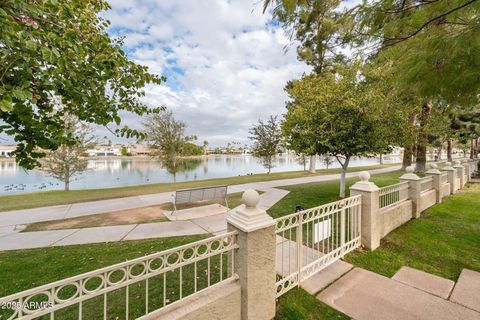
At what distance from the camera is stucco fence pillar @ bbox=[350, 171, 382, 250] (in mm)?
4484

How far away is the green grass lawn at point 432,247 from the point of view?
13.0ft

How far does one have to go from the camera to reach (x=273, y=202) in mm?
8281

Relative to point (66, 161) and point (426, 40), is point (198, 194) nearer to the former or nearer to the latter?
point (426, 40)

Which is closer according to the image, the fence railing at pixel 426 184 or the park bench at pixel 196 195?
the park bench at pixel 196 195

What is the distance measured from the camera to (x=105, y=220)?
21.5ft

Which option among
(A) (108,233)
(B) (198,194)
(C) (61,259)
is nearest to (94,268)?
(C) (61,259)

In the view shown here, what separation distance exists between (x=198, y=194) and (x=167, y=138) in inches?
511

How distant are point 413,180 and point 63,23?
851 cm

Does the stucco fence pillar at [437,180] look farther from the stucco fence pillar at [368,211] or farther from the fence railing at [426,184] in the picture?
the stucco fence pillar at [368,211]

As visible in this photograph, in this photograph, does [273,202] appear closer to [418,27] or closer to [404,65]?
[404,65]

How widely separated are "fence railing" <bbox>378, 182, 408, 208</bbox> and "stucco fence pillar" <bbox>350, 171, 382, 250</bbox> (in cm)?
90

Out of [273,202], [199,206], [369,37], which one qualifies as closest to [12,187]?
[199,206]

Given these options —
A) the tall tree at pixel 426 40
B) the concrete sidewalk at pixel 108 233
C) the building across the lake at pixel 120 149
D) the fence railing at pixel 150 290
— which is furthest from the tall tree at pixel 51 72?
the tall tree at pixel 426 40

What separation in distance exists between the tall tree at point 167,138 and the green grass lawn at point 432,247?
16.6 meters
